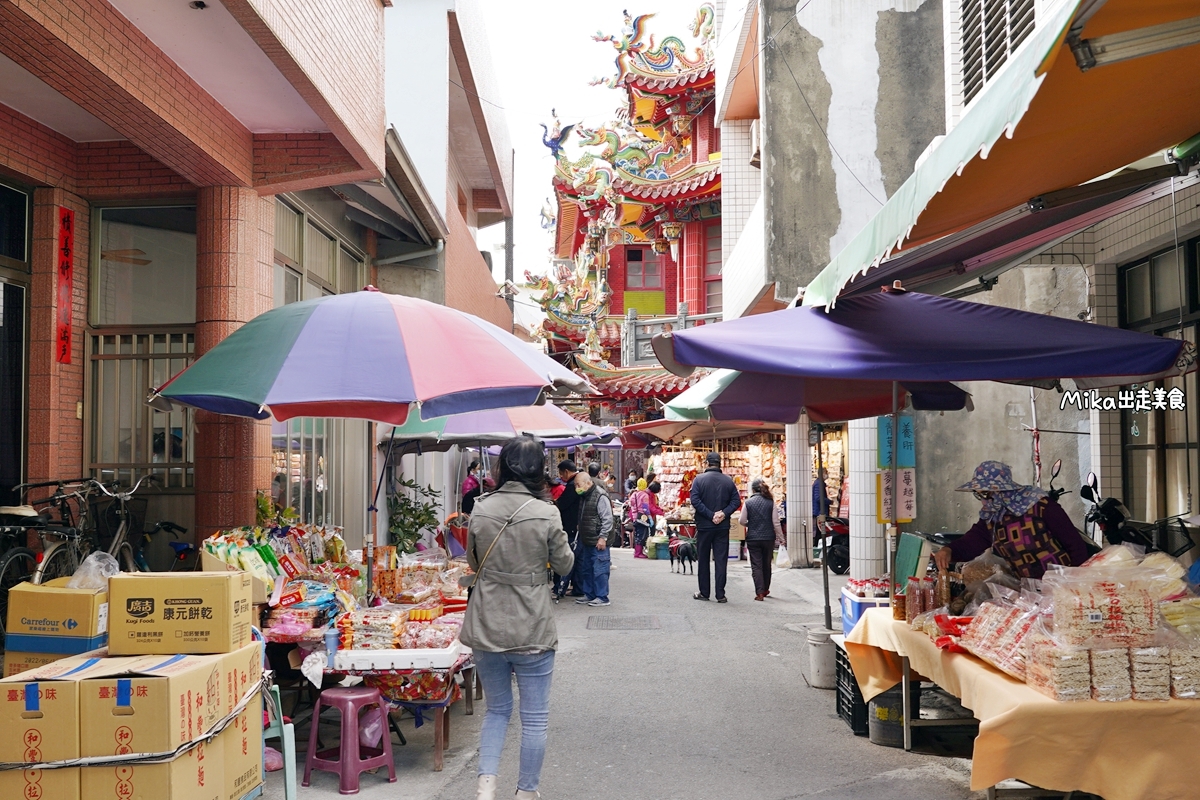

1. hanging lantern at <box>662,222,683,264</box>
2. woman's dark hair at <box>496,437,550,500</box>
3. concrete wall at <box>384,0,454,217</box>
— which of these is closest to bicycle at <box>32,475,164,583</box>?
woman's dark hair at <box>496,437,550,500</box>

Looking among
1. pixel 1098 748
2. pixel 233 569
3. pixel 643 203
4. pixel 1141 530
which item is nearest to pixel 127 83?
pixel 233 569

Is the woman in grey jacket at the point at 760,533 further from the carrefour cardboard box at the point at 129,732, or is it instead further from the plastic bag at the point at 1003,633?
the carrefour cardboard box at the point at 129,732

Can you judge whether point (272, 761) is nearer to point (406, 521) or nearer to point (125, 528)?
point (125, 528)

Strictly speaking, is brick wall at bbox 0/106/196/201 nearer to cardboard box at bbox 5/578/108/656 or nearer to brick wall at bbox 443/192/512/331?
cardboard box at bbox 5/578/108/656

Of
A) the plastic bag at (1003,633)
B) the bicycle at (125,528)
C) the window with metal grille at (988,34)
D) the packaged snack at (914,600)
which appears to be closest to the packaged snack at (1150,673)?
the plastic bag at (1003,633)

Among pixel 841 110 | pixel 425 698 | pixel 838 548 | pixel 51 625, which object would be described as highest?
pixel 841 110

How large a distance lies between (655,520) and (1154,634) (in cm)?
1937

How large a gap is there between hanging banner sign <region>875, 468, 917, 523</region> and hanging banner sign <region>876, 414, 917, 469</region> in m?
0.10

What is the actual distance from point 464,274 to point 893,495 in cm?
1290

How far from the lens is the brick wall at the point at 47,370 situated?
26.6 ft

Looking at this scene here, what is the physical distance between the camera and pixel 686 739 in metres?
7.08

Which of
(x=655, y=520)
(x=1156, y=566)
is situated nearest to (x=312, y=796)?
(x=1156, y=566)

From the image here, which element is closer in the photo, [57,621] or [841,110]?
[57,621]

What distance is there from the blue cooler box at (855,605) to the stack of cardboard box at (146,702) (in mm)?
4691
